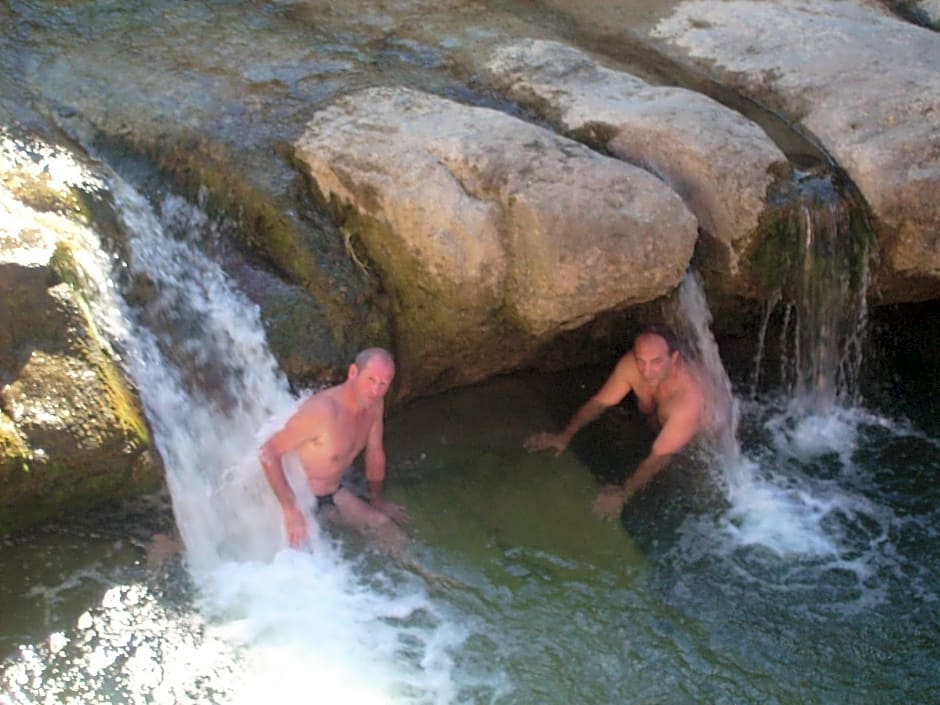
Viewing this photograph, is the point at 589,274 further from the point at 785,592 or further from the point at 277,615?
the point at 277,615

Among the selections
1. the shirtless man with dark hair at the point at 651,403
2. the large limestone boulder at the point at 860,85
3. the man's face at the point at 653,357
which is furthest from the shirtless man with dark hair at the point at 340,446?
the large limestone boulder at the point at 860,85

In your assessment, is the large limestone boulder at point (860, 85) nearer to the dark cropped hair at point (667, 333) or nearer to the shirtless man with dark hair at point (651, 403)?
the dark cropped hair at point (667, 333)

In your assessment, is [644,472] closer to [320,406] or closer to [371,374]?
[371,374]

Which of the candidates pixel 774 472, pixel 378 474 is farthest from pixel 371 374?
pixel 774 472

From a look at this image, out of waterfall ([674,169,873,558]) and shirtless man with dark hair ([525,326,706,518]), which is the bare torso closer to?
shirtless man with dark hair ([525,326,706,518])

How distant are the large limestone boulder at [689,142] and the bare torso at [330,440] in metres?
1.76

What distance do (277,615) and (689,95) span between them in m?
3.22

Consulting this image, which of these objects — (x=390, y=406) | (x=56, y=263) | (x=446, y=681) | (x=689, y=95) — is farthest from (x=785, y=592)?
(x=56, y=263)

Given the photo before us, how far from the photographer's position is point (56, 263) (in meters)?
4.40

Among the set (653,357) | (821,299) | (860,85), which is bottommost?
(653,357)

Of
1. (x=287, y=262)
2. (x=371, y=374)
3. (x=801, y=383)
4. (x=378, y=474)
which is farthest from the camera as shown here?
(x=801, y=383)

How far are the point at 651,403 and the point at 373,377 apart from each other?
1573mm

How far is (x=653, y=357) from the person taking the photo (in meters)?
5.12

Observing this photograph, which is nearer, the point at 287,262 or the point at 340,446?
the point at 340,446
